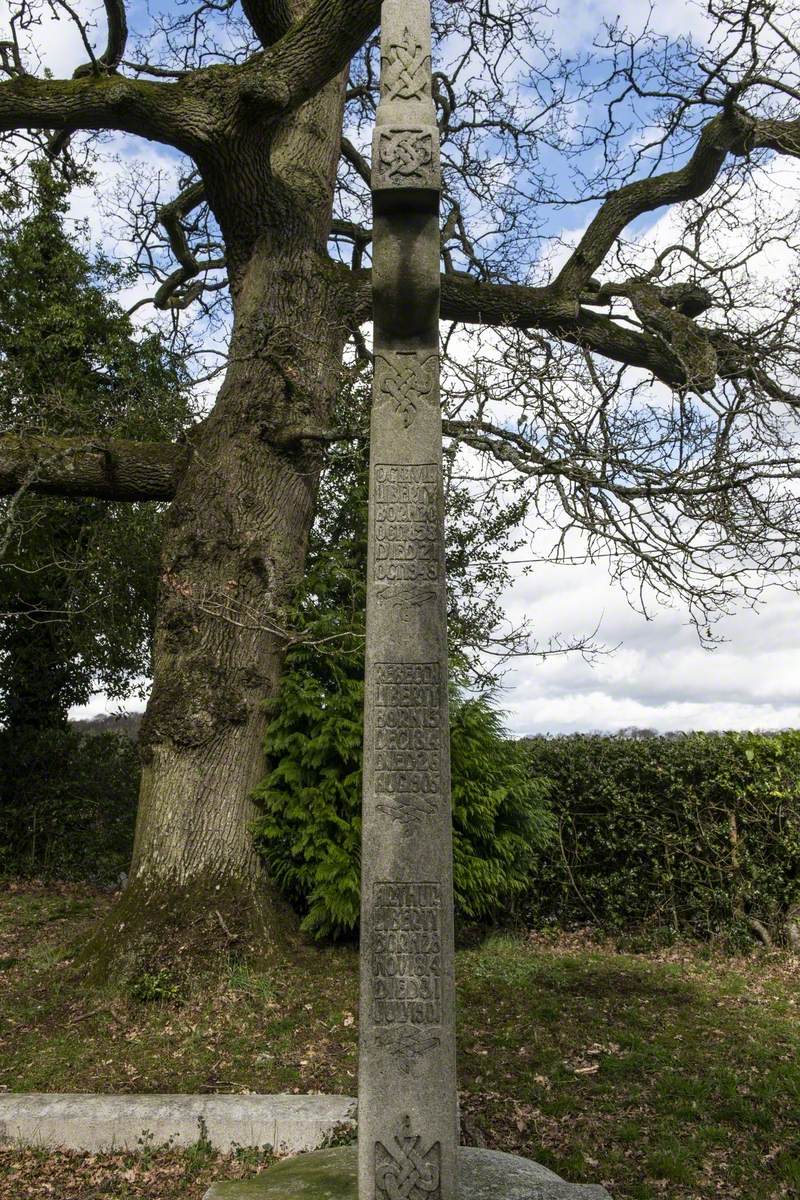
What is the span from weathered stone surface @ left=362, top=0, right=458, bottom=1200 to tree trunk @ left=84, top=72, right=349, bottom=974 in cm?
365

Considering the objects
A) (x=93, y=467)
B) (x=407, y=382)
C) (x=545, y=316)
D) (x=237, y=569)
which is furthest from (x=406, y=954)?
(x=545, y=316)

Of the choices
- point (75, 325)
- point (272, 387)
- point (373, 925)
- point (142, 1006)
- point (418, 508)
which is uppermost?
point (75, 325)

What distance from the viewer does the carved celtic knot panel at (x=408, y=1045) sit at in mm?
3807

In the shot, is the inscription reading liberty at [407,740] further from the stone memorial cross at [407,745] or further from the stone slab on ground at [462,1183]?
the stone slab on ground at [462,1183]

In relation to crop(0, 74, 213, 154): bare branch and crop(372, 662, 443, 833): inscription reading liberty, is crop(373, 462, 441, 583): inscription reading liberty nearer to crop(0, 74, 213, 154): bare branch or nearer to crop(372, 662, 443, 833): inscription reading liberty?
crop(372, 662, 443, 833): inscription reading liberty

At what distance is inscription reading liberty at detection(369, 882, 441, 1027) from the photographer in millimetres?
3842

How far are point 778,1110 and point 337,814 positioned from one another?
4.02m

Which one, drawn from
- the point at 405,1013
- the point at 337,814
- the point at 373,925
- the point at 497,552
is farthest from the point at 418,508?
the point at 497,552

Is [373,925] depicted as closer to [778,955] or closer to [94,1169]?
[94,1169]

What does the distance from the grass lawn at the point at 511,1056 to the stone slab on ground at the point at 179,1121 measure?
9 centimetres

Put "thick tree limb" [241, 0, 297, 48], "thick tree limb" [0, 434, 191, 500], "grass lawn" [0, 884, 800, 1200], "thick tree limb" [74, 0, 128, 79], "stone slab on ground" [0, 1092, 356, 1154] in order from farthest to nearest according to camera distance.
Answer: "thick tree limb" [74, 0, 128, 79] < "thick tree limb" [241, 0, 297, 48] < "thick tree limb" [0, 434, 191, 500] < "stone slab on ground" [0, 1092, 356, 1154] < "grass lawn" [0, 884, 800, 1200]

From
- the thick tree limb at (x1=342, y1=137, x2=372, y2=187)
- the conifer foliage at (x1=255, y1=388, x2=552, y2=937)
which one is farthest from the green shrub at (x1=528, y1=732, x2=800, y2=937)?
the thick tree limb at (x1=342, y1=137, x2=372, y2=187)

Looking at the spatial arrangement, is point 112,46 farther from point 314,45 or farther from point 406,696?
point 406,696

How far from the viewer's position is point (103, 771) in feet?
44.4
